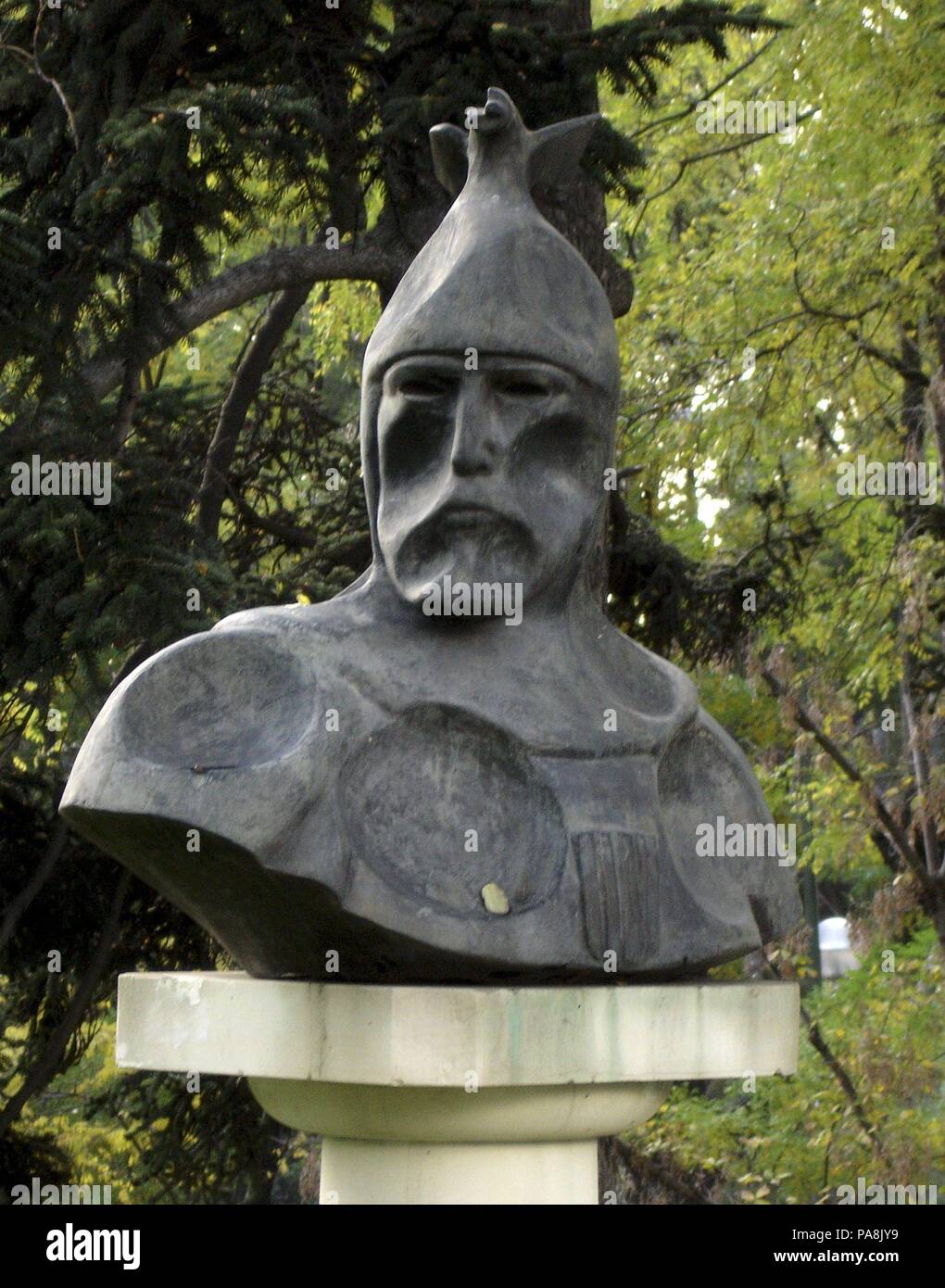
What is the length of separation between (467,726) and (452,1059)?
84cm

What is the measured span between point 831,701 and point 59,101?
5.55 m

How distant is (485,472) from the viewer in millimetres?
4781

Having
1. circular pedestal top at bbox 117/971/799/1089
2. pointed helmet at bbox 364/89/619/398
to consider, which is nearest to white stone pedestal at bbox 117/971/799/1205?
circular pedestal top at bbox 117/971/799/1089

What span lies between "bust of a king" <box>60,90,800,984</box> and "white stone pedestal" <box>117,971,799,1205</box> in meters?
0.13

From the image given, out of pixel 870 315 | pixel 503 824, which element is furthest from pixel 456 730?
pixel 870 315

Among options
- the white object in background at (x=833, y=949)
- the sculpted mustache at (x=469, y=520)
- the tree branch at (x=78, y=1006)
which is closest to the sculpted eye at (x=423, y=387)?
the sculpted mustache at (x=469, y=520)

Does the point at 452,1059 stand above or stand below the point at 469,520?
below

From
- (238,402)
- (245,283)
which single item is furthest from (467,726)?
(238,402)

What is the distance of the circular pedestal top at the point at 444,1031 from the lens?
423 centimetres

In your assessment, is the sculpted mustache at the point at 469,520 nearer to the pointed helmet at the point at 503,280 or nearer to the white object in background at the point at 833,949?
the pointed helmet at the point at 503,280

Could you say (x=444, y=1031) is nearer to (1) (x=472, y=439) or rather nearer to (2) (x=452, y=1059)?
(2) (x=452, y=1059)

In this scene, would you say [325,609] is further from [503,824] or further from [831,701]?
[831,701]

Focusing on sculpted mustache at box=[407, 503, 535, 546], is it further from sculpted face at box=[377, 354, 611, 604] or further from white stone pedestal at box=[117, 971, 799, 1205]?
white stone pedestal at box=[117, 971, 799, 1205]

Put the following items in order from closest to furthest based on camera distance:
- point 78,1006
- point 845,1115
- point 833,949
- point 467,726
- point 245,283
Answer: point 467,726
point 245,283
point 78,1006
point 845,1115
point 833,949
